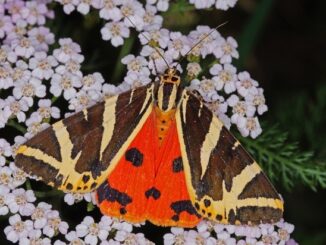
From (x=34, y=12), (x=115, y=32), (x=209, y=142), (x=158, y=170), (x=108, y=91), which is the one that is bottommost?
(x=158, y=170)

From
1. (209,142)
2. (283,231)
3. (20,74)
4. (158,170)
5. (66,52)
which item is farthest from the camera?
(66,52)

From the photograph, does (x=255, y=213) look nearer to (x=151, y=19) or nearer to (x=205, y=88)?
(x=205, y=88)

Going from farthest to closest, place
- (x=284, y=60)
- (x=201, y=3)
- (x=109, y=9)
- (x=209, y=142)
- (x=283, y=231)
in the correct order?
1. (x=284, y=60)
2. (x=201, y=3)
3. (x=109, y=9)
4. (x=283, y=231)
5. (x=209, y=142)

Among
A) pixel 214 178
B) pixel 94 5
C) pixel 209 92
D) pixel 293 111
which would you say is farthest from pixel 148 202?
pixel 293 111

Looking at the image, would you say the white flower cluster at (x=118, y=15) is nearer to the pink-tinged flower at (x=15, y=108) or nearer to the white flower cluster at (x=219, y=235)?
the pink-tinged flower at (x=15, y=108)

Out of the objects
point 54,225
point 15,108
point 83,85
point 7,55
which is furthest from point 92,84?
point 54,225

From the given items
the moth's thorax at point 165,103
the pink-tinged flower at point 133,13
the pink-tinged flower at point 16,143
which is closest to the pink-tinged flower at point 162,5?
the pink-tinged flower at point 133,13
